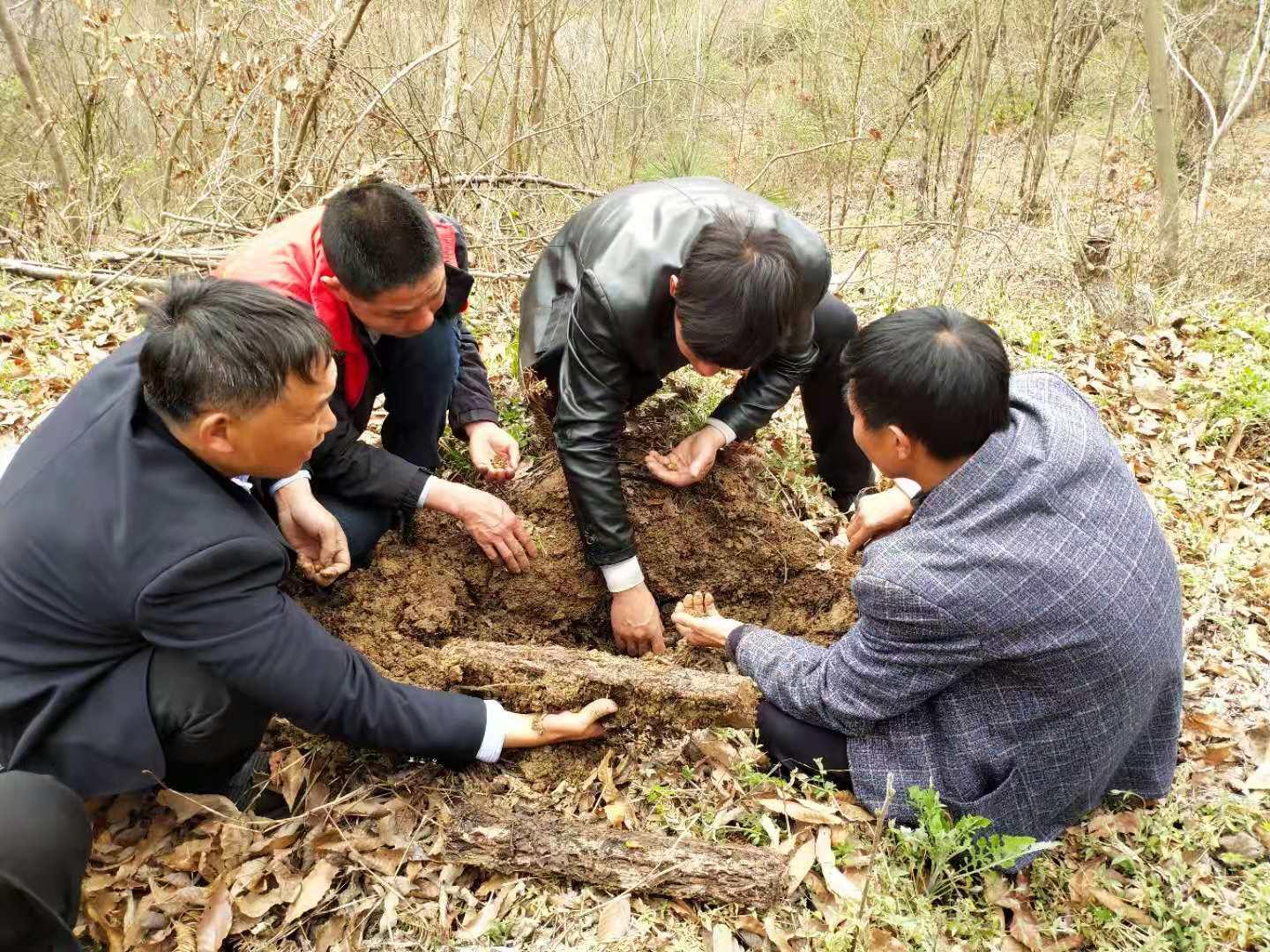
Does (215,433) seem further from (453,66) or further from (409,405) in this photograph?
(453,66)

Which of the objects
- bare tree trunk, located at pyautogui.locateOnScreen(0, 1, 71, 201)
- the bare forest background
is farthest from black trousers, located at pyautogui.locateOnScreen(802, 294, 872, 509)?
bare tree trunk, located at pyautogui.locateOnScreen(0, 1, 71, 201)

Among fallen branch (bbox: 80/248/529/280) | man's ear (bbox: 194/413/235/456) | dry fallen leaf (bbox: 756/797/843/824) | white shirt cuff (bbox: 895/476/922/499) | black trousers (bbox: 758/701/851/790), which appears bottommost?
dry fallen leaf (bbox: 756/797/843/824)

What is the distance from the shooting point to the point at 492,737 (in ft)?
7.48

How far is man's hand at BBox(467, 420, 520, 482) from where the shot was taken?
3.25 metres

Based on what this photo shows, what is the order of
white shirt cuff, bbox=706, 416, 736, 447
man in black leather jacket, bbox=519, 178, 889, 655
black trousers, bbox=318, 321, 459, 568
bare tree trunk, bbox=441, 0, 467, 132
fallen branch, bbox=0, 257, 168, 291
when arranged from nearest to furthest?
1. man in black leather jacket, bbox=519, 178, 889, 655
2. black trousers, bbox=318, 321, 459, 568
3. white shirt cuff, bbox=706, 416, 736, 447
4. fallen branch, bbox=0, 257, 168, 291
5. bare tree trunk, bbox=441, 0, 467, 132

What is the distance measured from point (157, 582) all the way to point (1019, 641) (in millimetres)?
2031

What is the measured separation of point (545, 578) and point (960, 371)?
1.65m

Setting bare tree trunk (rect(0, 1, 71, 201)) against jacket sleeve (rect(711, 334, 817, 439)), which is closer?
jacket sleeve (rect(711, 334, 817, 439))

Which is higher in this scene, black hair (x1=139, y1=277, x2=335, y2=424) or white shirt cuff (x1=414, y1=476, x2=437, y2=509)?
black hair (x1=139, y1=277, x2=335, y2=424)

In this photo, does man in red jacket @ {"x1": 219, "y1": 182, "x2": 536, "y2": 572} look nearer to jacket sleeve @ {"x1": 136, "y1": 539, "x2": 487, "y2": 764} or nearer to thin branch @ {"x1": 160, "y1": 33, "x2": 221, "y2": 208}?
jacket sleeve @ {"x1": 136, "y1": 539, "x2": 487, "y2": 764}

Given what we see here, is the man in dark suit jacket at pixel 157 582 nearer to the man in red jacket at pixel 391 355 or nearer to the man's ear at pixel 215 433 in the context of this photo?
the man's ear at pixel 215 433

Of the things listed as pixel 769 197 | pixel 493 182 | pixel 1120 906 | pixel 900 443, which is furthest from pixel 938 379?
pixel 769 197

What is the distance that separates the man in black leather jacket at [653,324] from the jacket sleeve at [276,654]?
85 cm

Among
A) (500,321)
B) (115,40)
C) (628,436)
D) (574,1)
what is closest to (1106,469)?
(628,436)
